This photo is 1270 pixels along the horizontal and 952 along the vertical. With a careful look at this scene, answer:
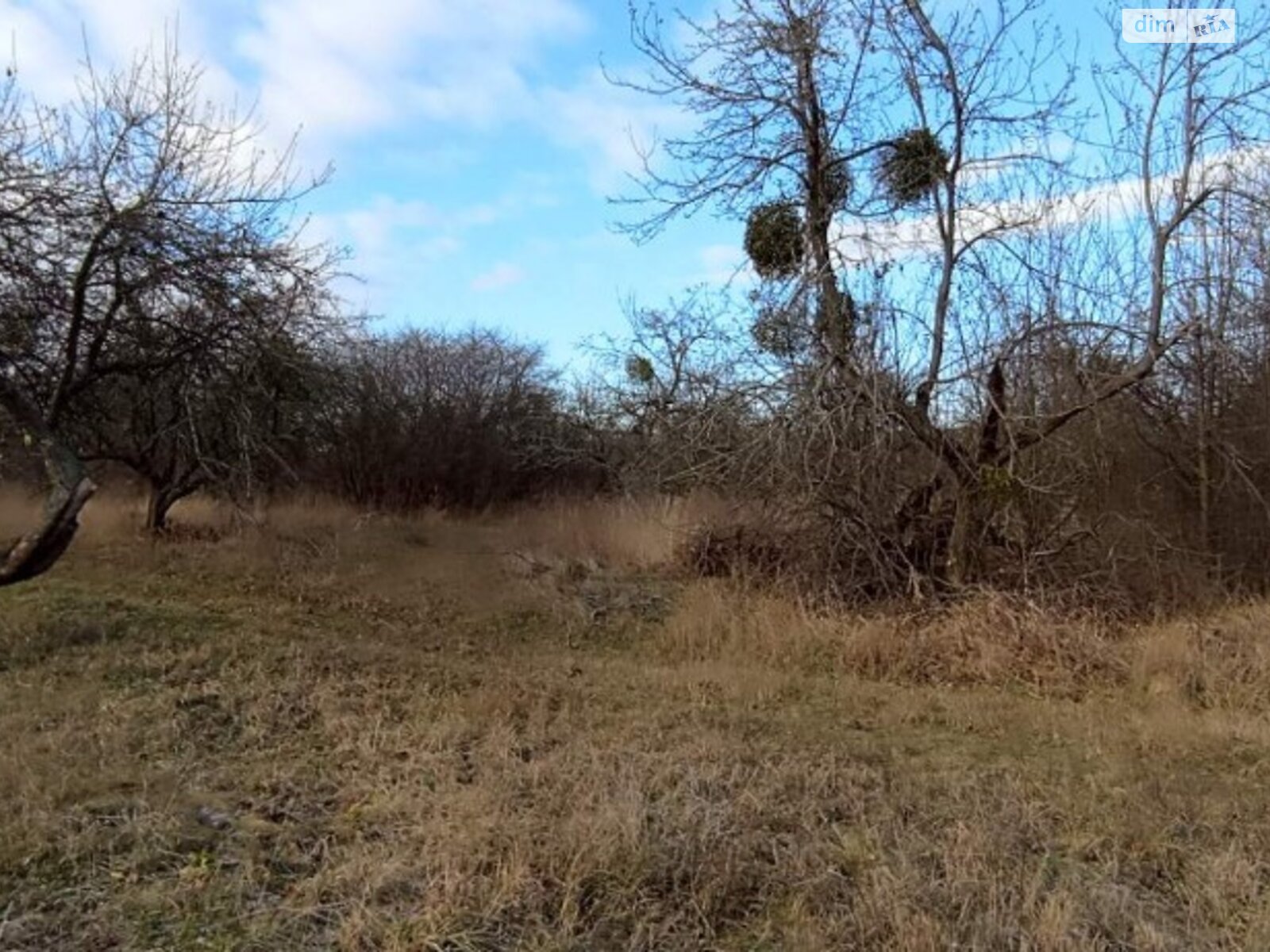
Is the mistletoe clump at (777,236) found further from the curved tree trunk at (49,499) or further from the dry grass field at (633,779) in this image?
the curved tree trunk at (49,499)

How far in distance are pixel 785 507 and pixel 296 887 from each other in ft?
26.5

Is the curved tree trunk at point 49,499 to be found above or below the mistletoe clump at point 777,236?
below

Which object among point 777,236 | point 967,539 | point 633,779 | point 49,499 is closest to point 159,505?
point 49,499

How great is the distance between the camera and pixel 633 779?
16.5 feet

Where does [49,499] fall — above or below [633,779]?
above

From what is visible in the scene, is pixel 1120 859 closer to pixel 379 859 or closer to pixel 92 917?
pixel 379 859

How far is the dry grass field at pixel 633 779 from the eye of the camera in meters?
3.74

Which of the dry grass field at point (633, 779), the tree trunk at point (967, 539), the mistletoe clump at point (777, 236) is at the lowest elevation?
the dry grass field at point (633, 779)

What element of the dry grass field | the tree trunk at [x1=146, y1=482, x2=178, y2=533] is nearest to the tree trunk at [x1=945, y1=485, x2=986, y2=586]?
the dry grass field

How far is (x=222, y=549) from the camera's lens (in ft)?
50.2

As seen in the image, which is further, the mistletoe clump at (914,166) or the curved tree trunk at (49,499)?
the mistletoe clump at (914,166)

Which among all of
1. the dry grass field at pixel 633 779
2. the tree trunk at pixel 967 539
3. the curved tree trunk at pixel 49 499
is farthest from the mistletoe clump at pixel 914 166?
the curved tree trunk at pixel 49 499

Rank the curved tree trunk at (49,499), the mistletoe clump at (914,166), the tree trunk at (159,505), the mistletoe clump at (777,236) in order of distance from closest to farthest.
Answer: the curved tree trunk at (49,499) < the mistletoe clump at (914,166) < the mistletoe clump at (777,236) < the tree trunk at (159,505)

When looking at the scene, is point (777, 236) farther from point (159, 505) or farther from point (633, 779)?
point (159, 505)
